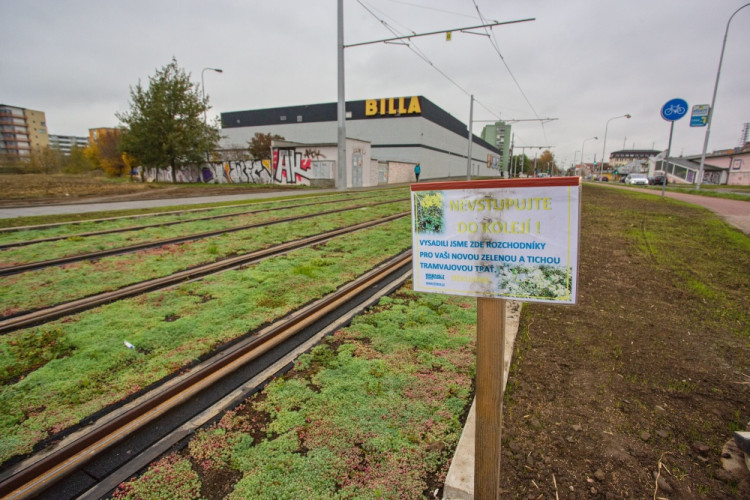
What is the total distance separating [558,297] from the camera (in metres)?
1.56

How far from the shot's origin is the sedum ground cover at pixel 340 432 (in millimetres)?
1966

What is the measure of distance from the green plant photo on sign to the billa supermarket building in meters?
30.1

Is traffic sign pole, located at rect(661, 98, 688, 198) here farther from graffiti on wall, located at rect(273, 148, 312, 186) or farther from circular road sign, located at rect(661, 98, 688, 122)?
graffiti on wall, located at rect(273, 148, 312, 186)

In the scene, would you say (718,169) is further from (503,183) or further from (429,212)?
(429,212)

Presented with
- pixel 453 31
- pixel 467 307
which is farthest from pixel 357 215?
pixel 453 31

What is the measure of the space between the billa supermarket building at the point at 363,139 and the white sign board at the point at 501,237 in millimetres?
30191

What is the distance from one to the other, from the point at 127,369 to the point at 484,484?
9.78 ft

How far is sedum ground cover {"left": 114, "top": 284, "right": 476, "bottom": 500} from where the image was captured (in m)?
1.97

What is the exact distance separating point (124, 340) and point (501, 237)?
373 centimetres

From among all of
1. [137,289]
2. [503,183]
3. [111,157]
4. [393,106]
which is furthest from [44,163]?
[503,183]

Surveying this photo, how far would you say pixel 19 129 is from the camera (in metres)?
118

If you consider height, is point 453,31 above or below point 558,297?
above

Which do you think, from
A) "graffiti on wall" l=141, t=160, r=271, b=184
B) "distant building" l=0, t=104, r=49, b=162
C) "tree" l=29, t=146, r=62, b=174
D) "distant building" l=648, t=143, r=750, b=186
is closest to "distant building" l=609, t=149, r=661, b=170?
"distant building" l=648, t=143, r=750, b=186

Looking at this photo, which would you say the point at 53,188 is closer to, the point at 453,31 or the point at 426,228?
the point at 453,31
